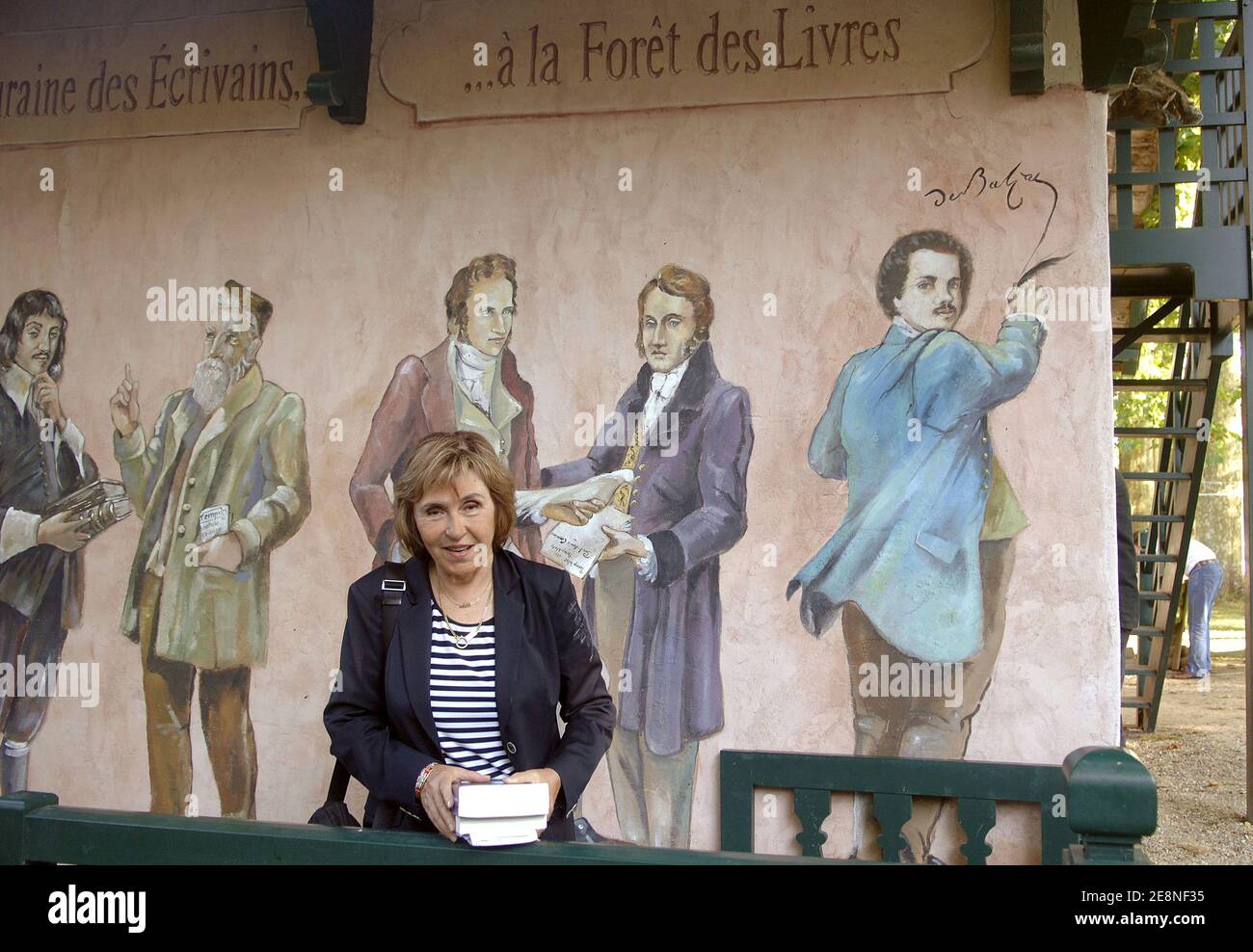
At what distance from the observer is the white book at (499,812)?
2.05 m

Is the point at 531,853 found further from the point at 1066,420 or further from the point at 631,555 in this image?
the point at 1066,420

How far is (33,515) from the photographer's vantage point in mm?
5156

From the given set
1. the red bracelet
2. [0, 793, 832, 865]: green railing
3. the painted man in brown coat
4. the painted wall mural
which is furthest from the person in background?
[0, 793, 832, 865]: green railing

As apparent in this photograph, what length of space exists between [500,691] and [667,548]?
2.00 m

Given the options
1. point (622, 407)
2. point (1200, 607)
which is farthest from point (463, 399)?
point (1200, 607)

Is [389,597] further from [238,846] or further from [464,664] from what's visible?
[238,846]

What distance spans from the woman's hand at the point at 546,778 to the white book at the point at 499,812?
12.0 inches

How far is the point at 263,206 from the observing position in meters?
5.00

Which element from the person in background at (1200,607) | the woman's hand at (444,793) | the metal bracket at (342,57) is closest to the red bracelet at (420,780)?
the woman's hand at (444,793)

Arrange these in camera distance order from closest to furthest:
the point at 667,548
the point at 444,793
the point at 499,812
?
the point at 499,812, the point at 444,793, the point at 667,548

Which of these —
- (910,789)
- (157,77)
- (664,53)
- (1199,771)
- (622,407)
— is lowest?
(1199,771)

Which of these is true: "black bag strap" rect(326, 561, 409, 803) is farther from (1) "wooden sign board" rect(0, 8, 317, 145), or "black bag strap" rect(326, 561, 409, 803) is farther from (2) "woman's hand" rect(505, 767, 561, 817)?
(1) "wooden sign board" rect(0, 8, 317, 145)

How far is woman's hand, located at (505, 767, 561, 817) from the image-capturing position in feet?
7.88
